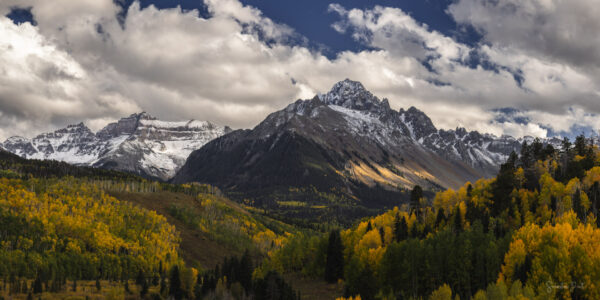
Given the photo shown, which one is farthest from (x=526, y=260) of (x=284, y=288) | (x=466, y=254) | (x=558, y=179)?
(x=558, y=179)

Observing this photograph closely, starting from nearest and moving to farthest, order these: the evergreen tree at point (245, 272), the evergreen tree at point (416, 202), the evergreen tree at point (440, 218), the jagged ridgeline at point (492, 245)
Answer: the jagged ridgeline at point (492, 245) < the evergreen tree at point (245, 272) < the evergreen tree at point (440, 218) < the evergreen tree at point (416, 202)

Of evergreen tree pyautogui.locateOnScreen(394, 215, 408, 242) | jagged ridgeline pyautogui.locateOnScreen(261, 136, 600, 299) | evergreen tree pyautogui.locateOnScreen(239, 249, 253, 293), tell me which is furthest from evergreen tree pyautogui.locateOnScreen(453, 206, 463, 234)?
evergreen tree pyautogui.locateOnScreen(239, 249, 253, 293)

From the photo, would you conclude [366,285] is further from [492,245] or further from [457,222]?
[457,222]

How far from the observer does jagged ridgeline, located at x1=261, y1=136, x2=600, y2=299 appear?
92125 millimetres

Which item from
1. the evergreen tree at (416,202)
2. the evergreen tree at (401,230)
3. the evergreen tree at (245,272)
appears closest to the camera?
the evergreen tree at (401,230)

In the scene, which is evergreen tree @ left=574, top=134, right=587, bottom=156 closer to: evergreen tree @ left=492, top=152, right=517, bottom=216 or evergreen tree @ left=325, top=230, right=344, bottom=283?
evergreen tree @ left=492, top=152, right=517, bottom=216

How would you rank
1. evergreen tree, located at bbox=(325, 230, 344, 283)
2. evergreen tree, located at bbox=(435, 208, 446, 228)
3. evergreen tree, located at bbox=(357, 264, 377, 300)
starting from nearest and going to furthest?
evergreen tree, located at bbox=(357, 264, 377, 300), evergreen tree, located at bbox=(325, 230, 344, 283), evergreen tree, located at bbox=(435, 208, 446, 228)

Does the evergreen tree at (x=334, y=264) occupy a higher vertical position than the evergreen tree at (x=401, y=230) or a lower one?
lower

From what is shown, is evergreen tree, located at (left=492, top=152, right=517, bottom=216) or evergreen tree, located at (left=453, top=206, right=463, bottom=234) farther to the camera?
evergreen tree, located at (left=492, top=152, right=517, bottom=216)

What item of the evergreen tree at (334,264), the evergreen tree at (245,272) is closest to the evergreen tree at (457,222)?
the evergreen tree at (334,264)

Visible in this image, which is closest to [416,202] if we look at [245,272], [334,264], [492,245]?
[334,264]

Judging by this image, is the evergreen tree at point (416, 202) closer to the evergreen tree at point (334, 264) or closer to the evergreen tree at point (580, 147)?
the evergreen tree at point (334, 264)

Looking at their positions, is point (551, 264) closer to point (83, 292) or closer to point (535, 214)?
point (535, 214)

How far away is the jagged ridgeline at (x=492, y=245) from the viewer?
92.1 m
